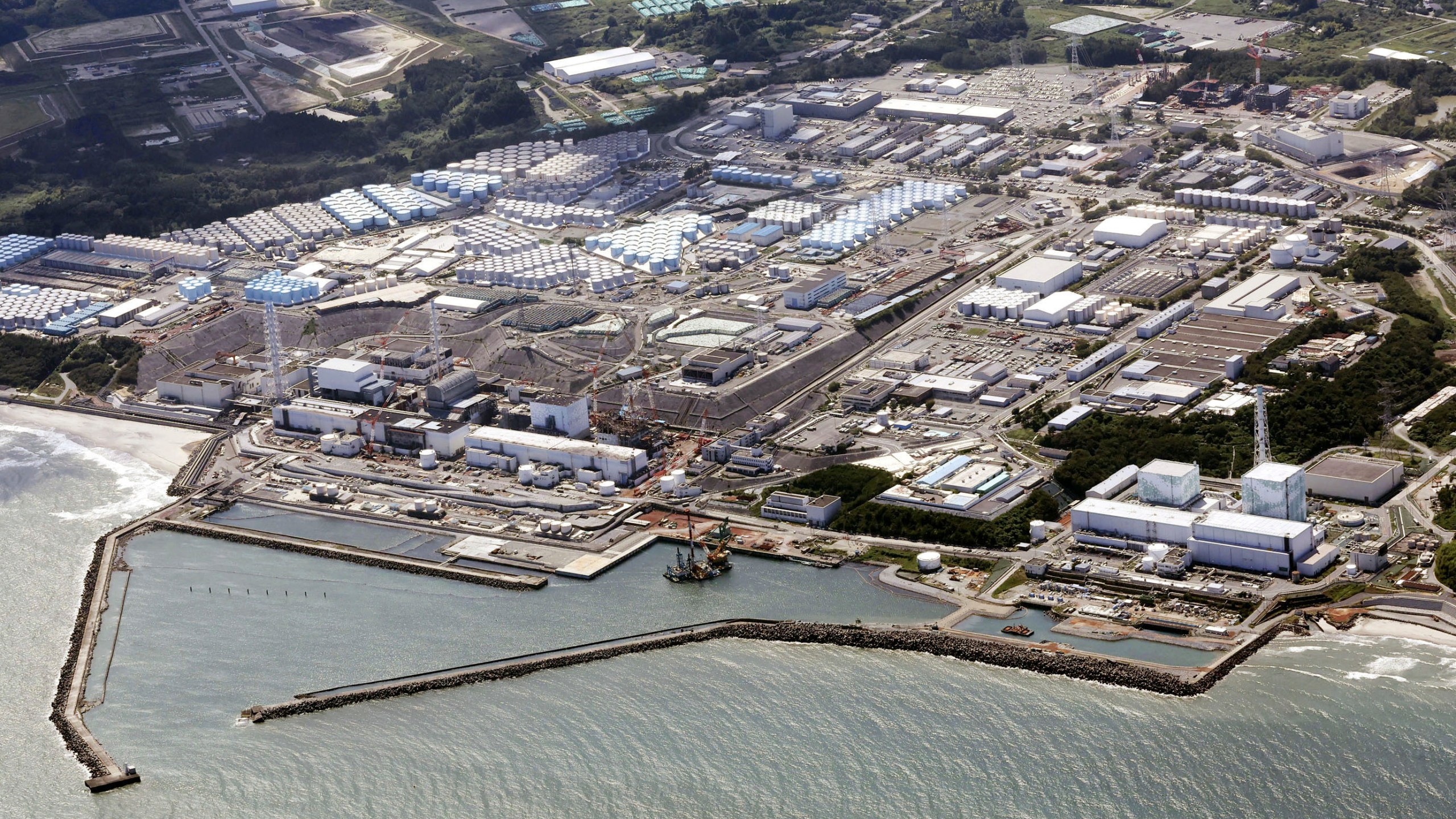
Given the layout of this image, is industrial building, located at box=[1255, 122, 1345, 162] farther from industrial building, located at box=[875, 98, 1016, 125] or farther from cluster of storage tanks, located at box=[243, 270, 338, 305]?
cluster of storage tanks, located at box=[243, 270, 338, 305]

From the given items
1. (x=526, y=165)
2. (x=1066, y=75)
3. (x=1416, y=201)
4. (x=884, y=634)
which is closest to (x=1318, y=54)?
(x=1066, y=75)

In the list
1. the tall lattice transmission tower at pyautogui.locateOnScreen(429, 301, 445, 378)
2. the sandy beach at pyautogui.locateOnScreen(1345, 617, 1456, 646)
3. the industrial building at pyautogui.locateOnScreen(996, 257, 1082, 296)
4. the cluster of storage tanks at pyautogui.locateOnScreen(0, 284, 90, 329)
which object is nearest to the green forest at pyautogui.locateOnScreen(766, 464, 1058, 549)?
the sandy beach at pyautogui.locateOnScreen(1345, 617, 1456, 646)

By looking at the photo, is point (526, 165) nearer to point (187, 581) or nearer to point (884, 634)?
point (187, 581)

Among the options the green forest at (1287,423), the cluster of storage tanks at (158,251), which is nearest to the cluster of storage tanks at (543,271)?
the cluster of storage tanks at (158,251)

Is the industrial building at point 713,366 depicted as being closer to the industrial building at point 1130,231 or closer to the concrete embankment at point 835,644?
the concrete embankment at point 835,644

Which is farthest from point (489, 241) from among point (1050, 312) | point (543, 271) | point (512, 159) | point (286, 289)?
point (1050, 312)

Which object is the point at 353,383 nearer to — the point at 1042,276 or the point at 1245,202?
the point at 1042,276
